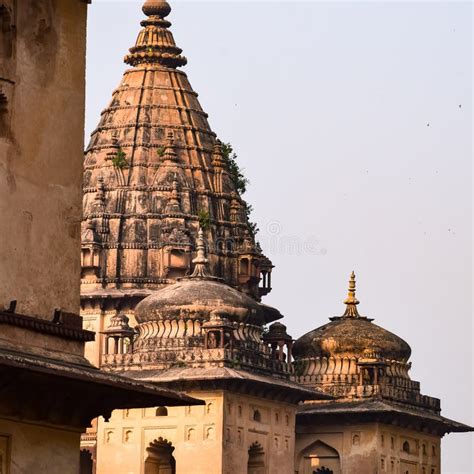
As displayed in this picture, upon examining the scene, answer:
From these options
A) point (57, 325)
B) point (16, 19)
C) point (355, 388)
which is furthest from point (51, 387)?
point (355, 388)

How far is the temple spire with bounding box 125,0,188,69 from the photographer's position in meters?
68.8

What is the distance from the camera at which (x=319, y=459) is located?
203 feet

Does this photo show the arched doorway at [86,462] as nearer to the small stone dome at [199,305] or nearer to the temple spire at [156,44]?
the small stone dome at [199,305]

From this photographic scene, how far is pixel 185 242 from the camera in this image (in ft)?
210

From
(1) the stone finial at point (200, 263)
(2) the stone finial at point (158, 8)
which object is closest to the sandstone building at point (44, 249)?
(1) the stone finial at point (200, 263)

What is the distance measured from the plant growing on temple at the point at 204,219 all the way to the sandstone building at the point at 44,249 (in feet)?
132

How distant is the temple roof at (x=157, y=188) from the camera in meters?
64.1

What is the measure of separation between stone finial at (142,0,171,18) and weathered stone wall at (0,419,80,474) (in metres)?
45.6

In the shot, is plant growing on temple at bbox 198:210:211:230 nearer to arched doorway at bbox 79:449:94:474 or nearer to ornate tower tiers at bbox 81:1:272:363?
ornate tower tiers at bbox 81:1:272:363

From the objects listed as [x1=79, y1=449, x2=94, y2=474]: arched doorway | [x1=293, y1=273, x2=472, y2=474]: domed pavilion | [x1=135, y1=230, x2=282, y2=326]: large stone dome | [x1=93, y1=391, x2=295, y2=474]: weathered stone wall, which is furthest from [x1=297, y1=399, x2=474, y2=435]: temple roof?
[x1=79, y1=449, x2=94, y2=474]: arched doorway

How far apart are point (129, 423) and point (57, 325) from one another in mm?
32841

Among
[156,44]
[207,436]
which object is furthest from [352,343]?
[156,44]

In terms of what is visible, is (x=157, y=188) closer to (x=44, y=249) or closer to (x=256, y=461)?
(x=256, y=461)

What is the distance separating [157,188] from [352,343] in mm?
7160
